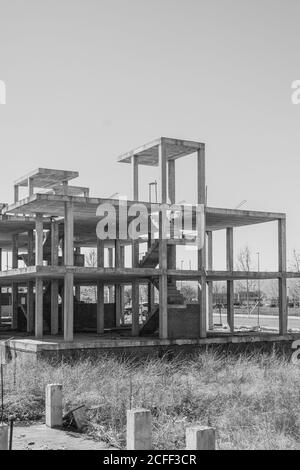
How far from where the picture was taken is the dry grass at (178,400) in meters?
11.3

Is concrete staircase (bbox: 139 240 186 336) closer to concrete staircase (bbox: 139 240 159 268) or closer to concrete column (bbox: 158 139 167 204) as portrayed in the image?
concrete staircase (bbox: 139 240 159 268)

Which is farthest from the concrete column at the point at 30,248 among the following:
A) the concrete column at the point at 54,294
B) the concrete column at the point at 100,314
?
the concrete column at the point at 100,314

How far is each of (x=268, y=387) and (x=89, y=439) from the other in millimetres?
5494

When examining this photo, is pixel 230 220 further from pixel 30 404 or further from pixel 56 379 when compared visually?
pixel 30 404

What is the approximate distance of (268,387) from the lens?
1540 centimetres

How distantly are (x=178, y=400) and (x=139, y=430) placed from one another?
4.96m

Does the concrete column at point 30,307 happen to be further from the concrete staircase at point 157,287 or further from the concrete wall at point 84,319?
the concrete staircase at point 157,287

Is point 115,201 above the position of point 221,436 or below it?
above

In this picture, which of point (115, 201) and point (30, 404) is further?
point (115, 201)

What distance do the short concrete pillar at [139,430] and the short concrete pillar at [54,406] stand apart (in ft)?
9.77

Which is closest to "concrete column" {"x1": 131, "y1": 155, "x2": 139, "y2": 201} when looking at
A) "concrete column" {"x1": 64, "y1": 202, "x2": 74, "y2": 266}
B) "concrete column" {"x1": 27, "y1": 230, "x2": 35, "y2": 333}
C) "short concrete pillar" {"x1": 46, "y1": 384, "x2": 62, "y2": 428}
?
"concrete column" {"x1": 64, "y1": 202, "x2": 74, "y2": 266}
